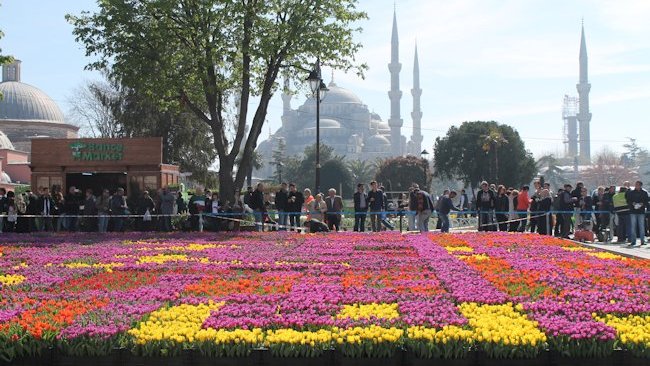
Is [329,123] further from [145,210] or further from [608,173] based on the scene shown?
[145,210]

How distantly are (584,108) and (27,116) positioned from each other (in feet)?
361

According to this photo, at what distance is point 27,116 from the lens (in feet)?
290

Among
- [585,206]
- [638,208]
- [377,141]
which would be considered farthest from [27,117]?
[377,141]

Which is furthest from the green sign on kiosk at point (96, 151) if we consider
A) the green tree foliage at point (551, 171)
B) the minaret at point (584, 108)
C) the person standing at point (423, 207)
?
the minaret at point (584, 108)

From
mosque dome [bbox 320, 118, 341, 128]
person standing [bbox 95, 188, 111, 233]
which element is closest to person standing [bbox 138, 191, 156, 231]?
person standing [bbox 95, 188, 111, 233]

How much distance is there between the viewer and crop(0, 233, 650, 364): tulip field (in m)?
5.85

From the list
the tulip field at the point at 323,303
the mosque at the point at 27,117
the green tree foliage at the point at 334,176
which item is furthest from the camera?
the green tree foliage at the point at 334,176

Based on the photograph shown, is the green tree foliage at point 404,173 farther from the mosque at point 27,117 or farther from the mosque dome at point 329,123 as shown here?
the mosque dome at point 329,123

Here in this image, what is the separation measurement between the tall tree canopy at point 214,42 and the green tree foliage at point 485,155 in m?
45.1

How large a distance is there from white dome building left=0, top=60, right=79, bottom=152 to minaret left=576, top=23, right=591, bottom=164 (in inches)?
3883

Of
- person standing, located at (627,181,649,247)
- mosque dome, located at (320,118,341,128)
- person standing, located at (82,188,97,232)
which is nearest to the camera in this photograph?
person standing, located at (627,181,649,247)

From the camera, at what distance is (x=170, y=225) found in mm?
22172

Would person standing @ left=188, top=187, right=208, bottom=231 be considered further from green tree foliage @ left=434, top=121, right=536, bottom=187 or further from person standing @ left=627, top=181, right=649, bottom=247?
green tree foliage @ left=434, top=121, right=536, bottom=187

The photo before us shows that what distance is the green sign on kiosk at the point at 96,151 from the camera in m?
25.4
